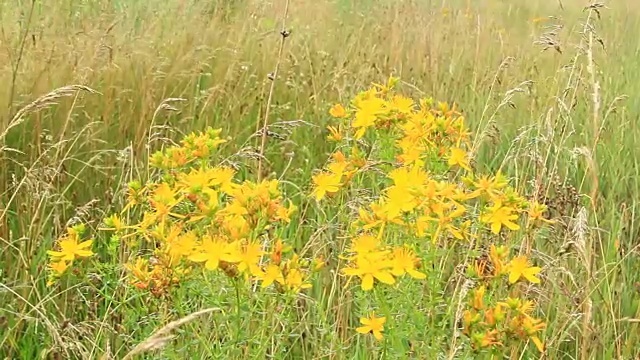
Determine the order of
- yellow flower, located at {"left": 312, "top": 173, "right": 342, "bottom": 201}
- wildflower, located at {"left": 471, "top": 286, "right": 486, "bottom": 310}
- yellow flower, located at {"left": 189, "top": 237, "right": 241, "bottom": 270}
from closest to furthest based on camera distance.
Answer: yellow flower, located at {"left": 189, "top": 237, "right": 241, "bottom": 270}, wildflower, located at {"left": 471, "top": 286, "right": 486, "bottom": 310}, yellow flower, located at {"left": 312, "top": 173, "right": 342, "bottom": 201}

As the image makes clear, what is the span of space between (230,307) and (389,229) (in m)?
0.33

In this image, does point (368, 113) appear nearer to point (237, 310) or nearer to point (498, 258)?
point (498, 258)

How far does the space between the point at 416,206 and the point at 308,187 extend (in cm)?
113

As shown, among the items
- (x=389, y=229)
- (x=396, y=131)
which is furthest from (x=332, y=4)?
(x=389, y=229)

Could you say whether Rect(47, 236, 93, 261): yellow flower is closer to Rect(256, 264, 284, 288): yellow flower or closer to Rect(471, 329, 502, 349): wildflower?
Rect(256, 264, 284, 288): yellow flower

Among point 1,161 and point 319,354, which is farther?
point 1,161

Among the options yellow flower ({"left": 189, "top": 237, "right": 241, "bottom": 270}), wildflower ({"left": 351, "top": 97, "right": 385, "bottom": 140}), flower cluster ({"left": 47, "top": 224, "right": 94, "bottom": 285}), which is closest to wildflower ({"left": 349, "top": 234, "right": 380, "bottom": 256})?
yellow flower ({"left": 189, "top": 237, "right": 241, "bottom": 270})

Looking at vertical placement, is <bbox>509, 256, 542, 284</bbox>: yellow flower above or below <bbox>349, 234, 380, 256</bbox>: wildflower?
below

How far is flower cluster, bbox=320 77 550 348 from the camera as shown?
1220mm

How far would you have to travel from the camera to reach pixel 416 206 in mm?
1267

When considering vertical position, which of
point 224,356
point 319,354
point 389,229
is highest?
point 389,229

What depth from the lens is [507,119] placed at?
3.15 meters

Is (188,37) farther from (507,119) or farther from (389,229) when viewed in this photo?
(389,229)

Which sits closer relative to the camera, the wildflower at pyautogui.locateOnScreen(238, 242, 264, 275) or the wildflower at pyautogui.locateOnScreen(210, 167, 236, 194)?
the wildflower at pyautogui.locateOnScreen(238, 242, 264, 275)
